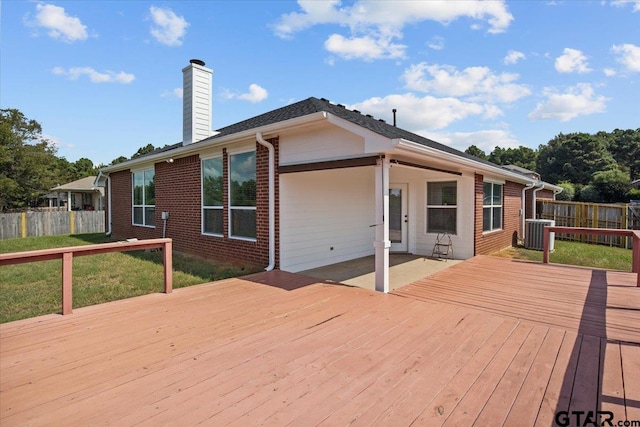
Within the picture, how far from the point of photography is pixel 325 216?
7.87m

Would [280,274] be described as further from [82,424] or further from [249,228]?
[82,424]

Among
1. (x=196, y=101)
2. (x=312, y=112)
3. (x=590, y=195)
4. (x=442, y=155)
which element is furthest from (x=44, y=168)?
(x=590, y=195)

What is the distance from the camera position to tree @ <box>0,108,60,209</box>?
24.8 metres

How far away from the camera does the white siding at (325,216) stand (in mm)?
6930

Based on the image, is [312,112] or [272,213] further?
[272,213]

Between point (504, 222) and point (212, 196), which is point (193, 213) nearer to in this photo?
point (212, 196)

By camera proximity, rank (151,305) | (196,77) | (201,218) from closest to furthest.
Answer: (151,305) < (201,218) < (196,77)

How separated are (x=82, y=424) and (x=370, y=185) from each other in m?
8.22

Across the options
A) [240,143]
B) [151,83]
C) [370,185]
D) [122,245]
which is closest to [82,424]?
[122,245]

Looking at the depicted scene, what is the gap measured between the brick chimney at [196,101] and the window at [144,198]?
241 cm

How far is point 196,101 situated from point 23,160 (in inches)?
1013

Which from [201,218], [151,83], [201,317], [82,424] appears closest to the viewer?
[82,424]

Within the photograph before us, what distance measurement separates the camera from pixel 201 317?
4.16m

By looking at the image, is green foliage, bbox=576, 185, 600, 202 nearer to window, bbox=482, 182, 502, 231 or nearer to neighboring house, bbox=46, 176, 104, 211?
window, bbox=482, 182, 502, 231
